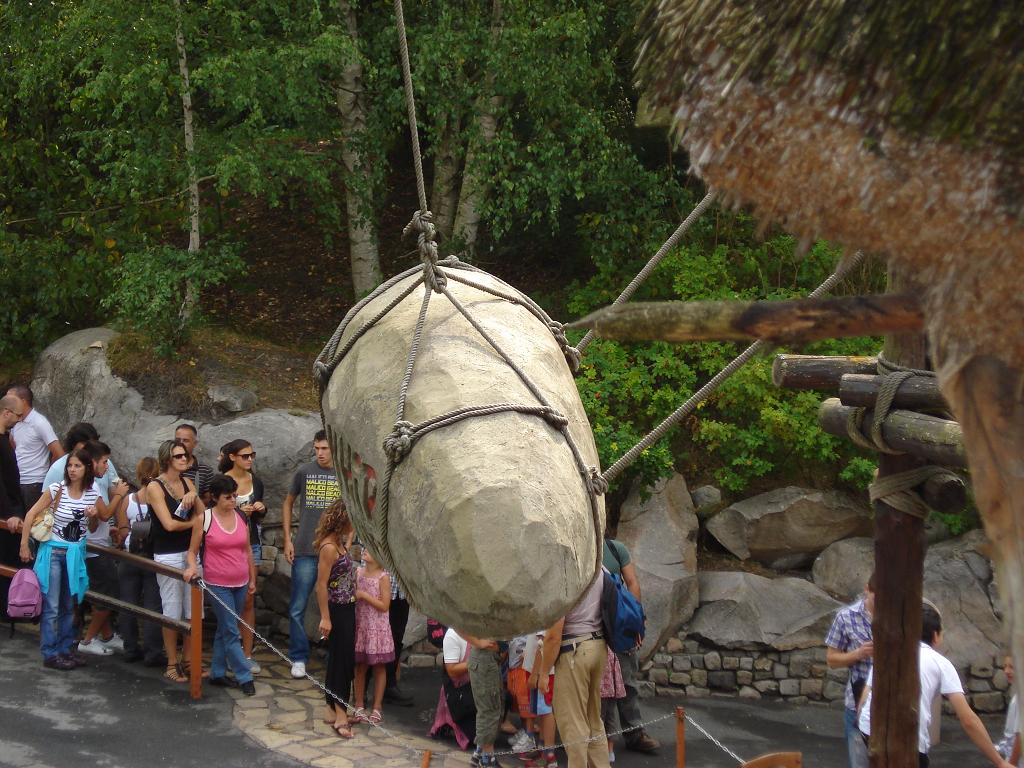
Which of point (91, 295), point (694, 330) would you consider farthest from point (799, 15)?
point (91, 295)

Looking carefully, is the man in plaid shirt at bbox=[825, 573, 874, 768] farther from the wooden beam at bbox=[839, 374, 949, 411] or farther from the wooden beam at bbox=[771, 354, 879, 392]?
the wooden beam at bbox=[839, 374, 949, 411]

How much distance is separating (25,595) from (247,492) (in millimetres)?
1555

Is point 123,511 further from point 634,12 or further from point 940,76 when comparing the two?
point 940,76

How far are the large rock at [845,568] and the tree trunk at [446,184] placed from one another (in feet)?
14.8

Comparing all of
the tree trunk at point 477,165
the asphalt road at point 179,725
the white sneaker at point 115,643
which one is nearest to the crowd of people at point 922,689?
the asphalt road at point 179,725

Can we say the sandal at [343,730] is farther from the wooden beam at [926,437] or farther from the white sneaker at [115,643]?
the wooden beam at [926,437]

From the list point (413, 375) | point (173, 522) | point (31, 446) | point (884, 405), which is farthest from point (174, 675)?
point (413, 375)

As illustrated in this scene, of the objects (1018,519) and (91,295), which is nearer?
(1018,519)

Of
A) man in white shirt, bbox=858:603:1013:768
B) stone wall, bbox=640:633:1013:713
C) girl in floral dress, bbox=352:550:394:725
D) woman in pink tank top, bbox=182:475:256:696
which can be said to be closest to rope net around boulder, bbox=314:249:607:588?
man in white shirt, bbox=858:603:1013:768

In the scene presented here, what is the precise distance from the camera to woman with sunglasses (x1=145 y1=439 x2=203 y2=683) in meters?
7.96

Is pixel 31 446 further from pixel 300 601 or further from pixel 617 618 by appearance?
pixel 617 618

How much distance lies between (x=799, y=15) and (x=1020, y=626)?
126cm

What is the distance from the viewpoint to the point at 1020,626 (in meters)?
2.24

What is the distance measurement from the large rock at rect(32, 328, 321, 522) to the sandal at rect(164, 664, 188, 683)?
5.21 feet
